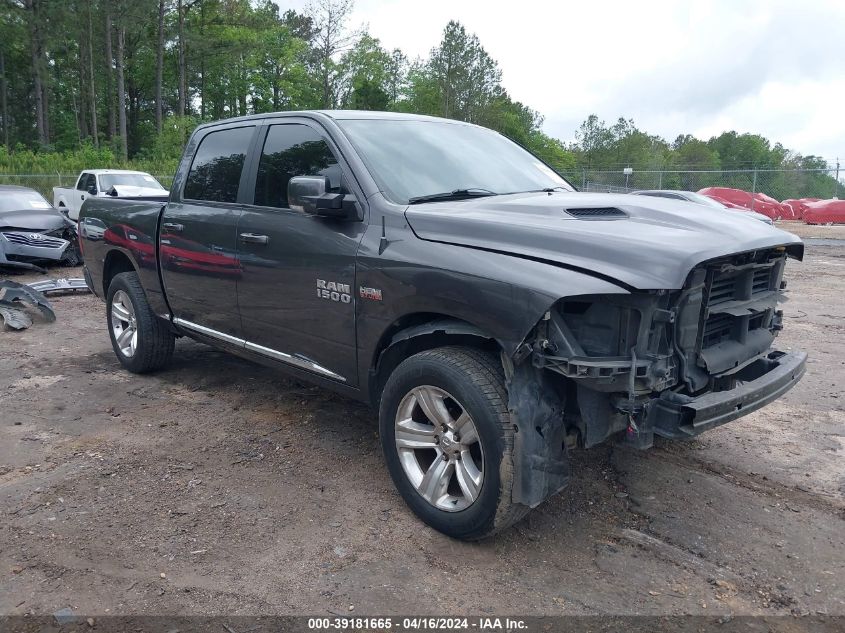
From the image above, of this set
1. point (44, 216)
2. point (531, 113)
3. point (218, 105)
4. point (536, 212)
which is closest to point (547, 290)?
point (536, 212)

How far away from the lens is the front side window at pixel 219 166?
14.9 ft

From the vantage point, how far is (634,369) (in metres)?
2.65

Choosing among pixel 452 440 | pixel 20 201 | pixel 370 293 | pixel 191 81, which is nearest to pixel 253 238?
pixel 370 293

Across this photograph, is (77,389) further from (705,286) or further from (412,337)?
(705,286)

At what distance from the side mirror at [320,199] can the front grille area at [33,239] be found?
957 cm

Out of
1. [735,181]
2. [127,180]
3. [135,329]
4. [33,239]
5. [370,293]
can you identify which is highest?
[735,181]

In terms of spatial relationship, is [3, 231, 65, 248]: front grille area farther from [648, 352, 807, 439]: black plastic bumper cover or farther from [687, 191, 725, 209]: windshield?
Answer: [648, 352, 807, 439]: black plastic bumper cover

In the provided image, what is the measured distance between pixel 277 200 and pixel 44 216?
9.89 metres

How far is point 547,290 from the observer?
2.68 meters

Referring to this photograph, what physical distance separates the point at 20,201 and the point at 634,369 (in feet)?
41.7

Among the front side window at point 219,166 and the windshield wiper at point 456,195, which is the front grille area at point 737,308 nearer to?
the windshield wiper at point 456,195

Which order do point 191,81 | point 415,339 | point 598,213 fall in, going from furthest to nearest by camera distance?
point 191,81 → point 415,339 → point 598,213

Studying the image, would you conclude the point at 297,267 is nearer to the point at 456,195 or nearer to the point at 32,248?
the point at 456,195

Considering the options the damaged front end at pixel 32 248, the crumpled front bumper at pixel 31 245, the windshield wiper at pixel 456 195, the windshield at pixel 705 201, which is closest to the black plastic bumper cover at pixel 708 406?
the windshield at pixel 705 201
